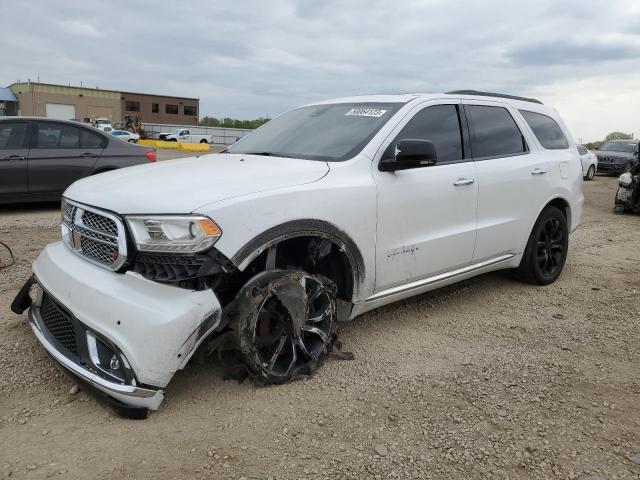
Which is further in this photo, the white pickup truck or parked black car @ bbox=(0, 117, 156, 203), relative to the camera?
the white pickup truck

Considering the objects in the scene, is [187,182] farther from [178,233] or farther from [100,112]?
[100,112]

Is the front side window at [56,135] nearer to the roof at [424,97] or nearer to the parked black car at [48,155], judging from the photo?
the parked black car at [48,155]

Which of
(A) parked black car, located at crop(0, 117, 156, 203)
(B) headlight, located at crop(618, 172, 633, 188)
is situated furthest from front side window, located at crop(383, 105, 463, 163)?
(B) headlight, located at crop(618, 172, 633, 188)

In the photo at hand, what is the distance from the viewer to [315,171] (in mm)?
3312

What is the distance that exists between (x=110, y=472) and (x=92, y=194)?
1514 mm

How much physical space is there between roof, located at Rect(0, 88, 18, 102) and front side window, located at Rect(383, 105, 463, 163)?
81.1 meters

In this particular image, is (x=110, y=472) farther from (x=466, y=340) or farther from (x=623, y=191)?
(x=623, y=191)

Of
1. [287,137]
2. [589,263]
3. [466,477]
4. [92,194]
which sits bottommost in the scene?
[466,477]

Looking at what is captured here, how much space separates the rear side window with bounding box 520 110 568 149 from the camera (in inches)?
203

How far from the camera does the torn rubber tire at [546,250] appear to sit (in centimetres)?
507

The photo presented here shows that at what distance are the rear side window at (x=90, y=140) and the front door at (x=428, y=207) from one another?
21.7 feet

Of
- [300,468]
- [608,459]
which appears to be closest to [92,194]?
[300,468]

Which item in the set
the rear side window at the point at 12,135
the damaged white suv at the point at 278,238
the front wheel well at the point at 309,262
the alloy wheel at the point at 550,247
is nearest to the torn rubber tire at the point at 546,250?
the alloy wheel at the point at 550,247

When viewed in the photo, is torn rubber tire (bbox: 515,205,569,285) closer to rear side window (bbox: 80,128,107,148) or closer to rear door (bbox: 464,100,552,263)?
rear door (bbox: 464,100,552,263)
